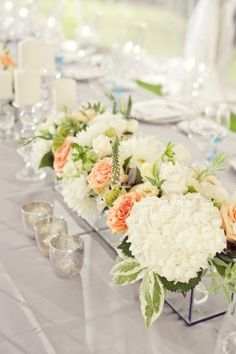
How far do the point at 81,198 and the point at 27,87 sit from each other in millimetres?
694

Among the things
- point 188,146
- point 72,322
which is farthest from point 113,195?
point 188,146

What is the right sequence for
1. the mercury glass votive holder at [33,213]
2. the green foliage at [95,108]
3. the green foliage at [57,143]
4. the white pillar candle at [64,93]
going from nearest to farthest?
the mercury glass votive holder at [33,213] < the green foliage at [57,143] < the green foliage at [95,108] < the white pillar candle at [64,93]

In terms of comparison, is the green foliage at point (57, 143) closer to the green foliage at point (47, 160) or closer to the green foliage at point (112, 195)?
the green foliage at point (47, 160)

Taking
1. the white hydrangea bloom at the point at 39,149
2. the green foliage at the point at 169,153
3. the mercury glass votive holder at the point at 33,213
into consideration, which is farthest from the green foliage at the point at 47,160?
the green foliage at the point at 169,153

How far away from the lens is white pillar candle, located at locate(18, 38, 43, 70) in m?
2.25

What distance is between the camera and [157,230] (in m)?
1.03

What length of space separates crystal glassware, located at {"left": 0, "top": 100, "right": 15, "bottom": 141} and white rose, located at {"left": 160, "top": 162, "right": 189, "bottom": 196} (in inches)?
45.8

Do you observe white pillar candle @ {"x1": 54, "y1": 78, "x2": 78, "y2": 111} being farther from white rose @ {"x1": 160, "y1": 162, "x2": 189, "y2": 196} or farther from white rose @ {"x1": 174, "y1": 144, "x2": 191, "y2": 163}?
white rose @ {"x1": 160, "y1": 162, "x2": 189, "y2": 196}

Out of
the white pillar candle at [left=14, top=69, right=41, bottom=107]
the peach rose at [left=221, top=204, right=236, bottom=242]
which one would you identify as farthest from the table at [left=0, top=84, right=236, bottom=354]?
the white pillar candle at [left=14, top=69, right=41, bottom=107]

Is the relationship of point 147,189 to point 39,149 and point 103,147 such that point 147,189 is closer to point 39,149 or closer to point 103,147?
point 103,147

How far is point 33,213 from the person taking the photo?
4.90 ft

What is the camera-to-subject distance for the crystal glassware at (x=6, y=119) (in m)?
2.18

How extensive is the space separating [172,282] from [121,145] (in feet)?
1.29

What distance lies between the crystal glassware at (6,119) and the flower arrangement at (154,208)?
0.78m
